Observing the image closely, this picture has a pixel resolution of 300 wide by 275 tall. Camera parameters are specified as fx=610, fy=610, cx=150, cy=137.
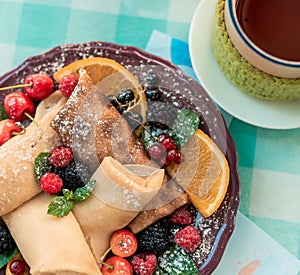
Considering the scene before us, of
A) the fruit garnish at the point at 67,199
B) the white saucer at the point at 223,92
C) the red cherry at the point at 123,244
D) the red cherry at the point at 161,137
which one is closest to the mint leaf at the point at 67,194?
the fruit garnish at the point at 67,199

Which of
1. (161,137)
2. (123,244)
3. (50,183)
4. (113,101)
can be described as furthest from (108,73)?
(123,244)

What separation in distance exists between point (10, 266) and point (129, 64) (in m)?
0.58

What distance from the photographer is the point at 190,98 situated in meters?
1.54

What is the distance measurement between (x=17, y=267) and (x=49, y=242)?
0.12 meters

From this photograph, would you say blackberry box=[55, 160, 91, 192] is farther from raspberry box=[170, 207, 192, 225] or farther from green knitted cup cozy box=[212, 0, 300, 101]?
green knitted cup cozy box=[212, 0, 300, 101]

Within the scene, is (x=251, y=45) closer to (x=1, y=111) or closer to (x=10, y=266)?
(x=1, y=111)

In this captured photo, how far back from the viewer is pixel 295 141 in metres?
1.73

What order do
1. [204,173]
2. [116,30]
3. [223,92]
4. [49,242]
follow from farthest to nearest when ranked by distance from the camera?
[116,30], [223,92], [204,173], [49,242]

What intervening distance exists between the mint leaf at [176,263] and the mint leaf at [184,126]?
26 cm

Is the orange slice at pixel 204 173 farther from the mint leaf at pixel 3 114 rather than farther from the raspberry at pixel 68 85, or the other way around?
the mint leaf at pixel 3 114

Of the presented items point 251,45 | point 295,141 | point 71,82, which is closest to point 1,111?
point 71,82

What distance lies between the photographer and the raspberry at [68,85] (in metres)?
1.50

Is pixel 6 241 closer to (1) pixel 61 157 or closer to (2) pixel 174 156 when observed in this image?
(1) pixel 61 157

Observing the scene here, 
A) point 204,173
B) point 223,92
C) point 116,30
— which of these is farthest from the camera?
point 116,30
